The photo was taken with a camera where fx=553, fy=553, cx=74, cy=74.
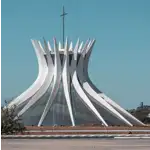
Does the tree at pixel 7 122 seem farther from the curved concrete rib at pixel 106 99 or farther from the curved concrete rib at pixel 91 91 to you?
the curved concrete rib at pixel 106 99

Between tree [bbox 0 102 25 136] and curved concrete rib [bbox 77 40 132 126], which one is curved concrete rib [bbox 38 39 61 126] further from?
tree [bbox 0 102 25 136]

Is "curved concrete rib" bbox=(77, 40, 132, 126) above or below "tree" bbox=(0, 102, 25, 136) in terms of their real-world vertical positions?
above

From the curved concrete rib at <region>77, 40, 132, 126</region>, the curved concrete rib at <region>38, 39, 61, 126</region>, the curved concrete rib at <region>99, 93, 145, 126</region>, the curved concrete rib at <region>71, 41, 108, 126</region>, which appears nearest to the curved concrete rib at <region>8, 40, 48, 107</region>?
the curved concrete rib at <region>38, 39, 61, 126</region>

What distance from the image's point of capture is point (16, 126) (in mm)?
42594

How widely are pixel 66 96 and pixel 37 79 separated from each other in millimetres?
6380

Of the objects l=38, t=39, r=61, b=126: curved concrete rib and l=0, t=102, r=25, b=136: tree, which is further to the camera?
l=38, t=39, r=61, b=126: curved concrete rib

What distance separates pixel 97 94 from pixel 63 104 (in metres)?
5.48

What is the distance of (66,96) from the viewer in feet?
278

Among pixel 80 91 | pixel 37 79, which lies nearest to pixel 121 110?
pixel 80 91

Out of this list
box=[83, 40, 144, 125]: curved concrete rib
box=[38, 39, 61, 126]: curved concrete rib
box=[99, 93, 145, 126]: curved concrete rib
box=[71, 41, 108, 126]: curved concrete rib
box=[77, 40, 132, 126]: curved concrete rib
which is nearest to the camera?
box=[71, 41, 108, 126]: curved concrete rib

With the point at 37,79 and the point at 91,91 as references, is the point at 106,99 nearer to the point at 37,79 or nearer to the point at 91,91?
the point at 91,91

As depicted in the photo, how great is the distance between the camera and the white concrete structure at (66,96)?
268 ft

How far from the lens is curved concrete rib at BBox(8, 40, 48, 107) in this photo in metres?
84.1

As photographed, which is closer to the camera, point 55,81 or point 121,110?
point 121,110
